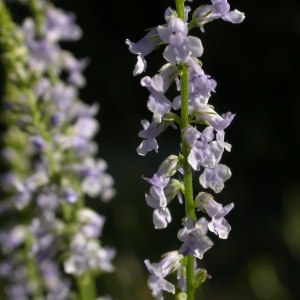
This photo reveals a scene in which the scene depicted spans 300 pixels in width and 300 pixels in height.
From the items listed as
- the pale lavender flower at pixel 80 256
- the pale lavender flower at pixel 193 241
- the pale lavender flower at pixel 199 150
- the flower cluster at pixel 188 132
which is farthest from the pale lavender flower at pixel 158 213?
the pale lavender flower at pixel 80 256

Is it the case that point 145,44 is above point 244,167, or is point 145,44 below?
above

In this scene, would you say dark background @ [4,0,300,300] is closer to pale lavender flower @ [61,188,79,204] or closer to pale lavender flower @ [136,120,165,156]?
pale lavender flower @ [61,188,79,204]

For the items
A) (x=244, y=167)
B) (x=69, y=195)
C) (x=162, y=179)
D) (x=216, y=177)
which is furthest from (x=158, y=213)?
(x=244, y=167)

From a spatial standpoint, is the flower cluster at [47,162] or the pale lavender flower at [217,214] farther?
the flower cluster at [47,162]

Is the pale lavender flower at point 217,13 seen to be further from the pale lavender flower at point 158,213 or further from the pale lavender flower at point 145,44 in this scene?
the pale lavender flower at point 158,213

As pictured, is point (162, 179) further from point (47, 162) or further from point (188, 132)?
point (47, 162)

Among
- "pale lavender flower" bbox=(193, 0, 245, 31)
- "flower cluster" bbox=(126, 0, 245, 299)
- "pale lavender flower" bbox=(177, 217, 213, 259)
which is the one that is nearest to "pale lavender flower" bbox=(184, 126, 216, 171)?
"flower cluster" bbox=(126, 0, 245, 299)

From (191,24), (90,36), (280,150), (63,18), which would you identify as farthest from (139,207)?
(191,24)
